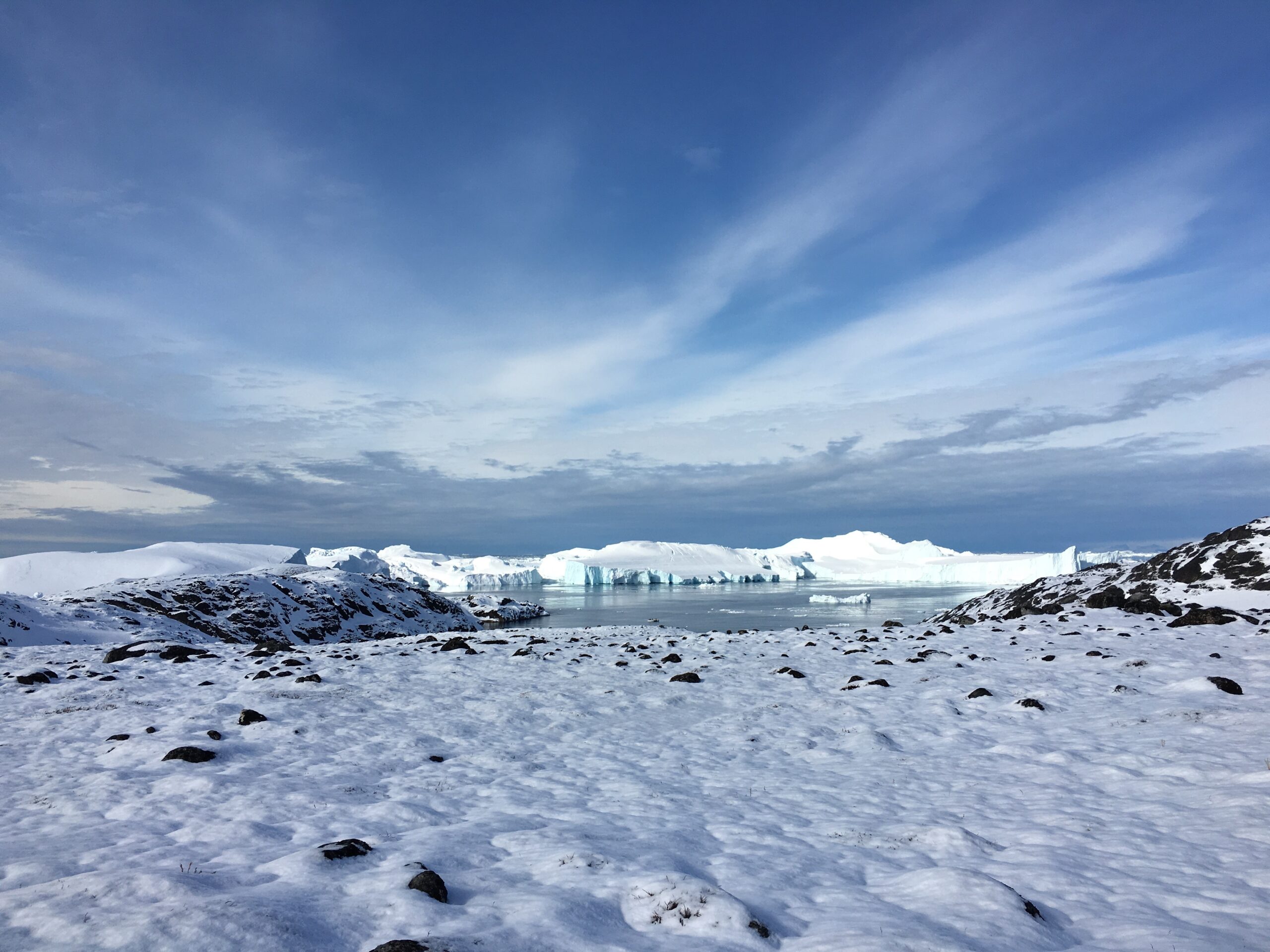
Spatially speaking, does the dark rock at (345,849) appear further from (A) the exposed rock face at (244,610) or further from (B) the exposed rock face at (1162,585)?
(B) the exposed rock face at (1162,585)

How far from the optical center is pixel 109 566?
91438 mm

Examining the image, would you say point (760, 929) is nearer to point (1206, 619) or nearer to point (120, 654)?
point (120, 654)

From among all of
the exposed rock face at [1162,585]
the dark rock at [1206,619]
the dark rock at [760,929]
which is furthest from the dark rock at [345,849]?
the exposed rock face at [1162,585]

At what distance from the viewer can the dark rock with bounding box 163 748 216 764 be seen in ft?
32.7

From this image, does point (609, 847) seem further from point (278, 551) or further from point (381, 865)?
point (278, 551)

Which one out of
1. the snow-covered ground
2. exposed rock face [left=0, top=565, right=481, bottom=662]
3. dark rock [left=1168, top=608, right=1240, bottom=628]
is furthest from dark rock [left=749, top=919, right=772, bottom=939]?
dark rock [left=1168, top=608, right=1240, bottom=628]

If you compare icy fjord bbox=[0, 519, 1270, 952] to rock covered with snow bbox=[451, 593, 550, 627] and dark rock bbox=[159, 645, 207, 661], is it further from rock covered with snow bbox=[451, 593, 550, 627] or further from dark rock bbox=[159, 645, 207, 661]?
rock covered with snow bbox=[451, 593, 550, 627]

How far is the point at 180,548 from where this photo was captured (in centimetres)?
10675

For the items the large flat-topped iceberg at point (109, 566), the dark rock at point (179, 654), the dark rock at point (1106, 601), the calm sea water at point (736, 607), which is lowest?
the calm sea water at point (736, 607)

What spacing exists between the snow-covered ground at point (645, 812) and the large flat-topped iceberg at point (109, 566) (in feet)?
263

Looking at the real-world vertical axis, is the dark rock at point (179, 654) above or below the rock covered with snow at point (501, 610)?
above

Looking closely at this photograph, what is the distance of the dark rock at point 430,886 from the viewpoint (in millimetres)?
5559

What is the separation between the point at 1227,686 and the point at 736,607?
334 ft

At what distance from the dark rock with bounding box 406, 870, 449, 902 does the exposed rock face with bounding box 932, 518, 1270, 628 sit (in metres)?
39.4
